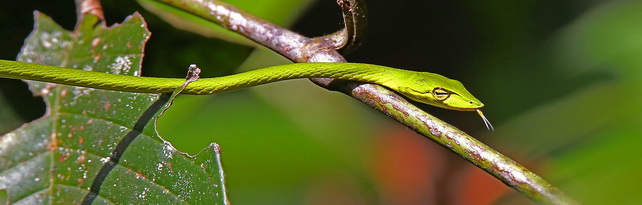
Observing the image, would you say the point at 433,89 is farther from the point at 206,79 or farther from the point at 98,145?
the point at 98,145

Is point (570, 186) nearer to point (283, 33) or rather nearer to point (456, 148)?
point (456, 148)

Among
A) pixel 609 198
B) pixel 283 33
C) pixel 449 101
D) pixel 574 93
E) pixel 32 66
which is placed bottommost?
pixel 609 198

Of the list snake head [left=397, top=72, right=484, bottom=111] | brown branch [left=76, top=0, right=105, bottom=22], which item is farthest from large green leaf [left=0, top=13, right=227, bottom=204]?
snake head [left=397, top=72, right=484, bottom=111]

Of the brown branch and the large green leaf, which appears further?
the brown branch

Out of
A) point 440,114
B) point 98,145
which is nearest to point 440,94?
point 440,114

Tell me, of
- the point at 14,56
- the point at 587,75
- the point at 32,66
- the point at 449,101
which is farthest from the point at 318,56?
the point at 14,56

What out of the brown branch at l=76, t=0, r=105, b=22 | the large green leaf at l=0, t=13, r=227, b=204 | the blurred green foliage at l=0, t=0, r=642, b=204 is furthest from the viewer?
the brown branch at l=76, t=0, r=105, b=22

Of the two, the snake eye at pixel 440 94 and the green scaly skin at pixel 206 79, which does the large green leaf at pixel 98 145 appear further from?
the snake eye at pixel 440 94

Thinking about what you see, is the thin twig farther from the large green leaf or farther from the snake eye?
the snake eye
